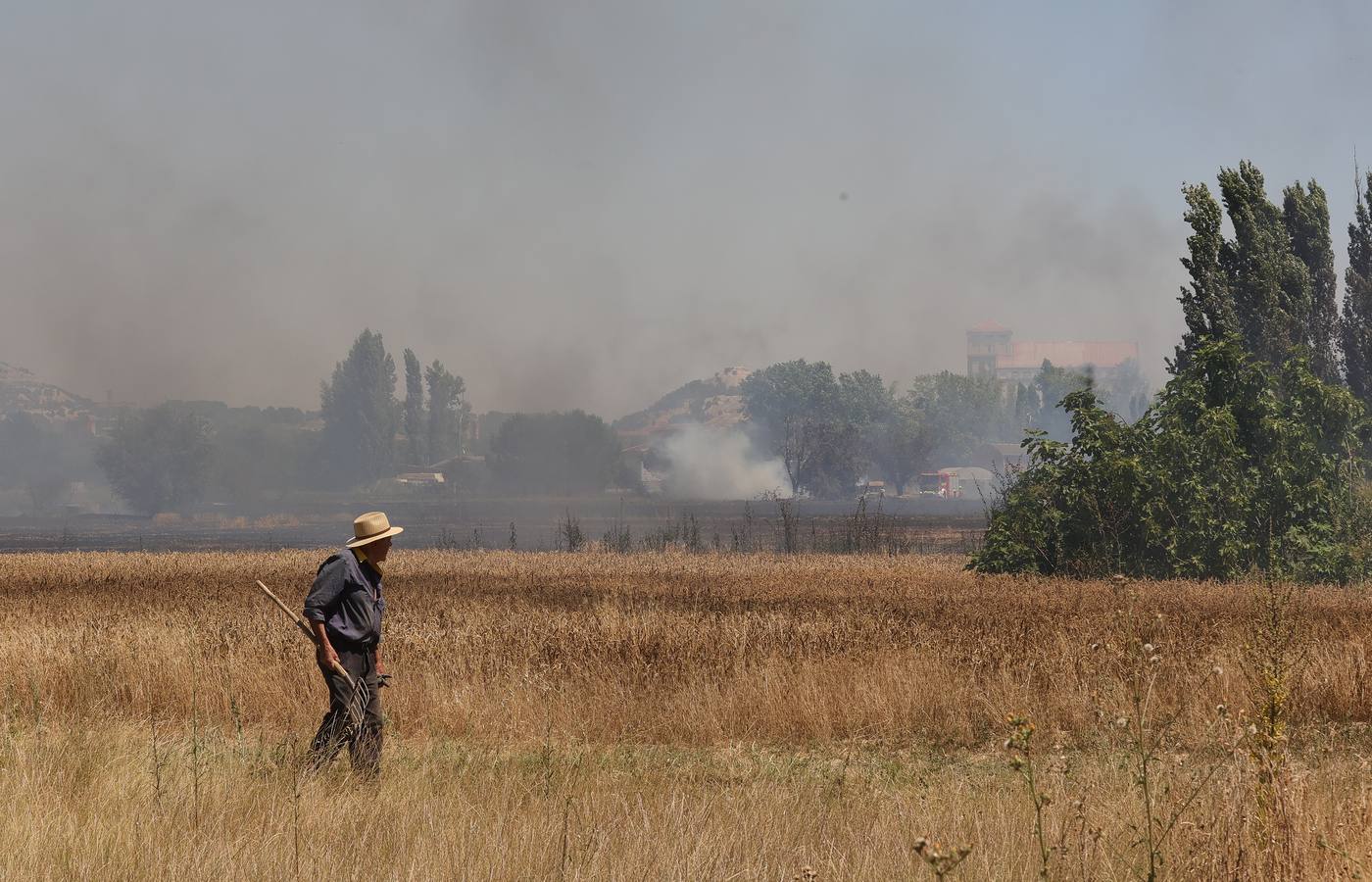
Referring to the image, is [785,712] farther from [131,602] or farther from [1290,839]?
[131,602]

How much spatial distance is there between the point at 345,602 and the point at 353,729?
2.95 ft

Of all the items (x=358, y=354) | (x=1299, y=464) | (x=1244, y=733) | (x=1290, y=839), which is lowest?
(x=1290, y=839)

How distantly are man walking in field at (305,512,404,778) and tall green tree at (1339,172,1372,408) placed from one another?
50120 millimetres

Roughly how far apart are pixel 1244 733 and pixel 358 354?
19769cm

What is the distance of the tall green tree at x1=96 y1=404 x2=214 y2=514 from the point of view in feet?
539

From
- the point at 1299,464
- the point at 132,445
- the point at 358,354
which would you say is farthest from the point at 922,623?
the point at 358,354

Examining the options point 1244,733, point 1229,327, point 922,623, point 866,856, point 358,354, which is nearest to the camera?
point 1244,733

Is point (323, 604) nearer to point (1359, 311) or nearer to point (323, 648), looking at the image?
point (323, 648)

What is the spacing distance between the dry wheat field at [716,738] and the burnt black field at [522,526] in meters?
32.4

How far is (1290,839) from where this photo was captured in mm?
5449

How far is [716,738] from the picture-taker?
12406mm

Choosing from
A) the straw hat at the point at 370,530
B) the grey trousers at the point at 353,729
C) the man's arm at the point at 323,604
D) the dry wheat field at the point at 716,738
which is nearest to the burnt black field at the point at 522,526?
the dry wheat field at the point at 716,738

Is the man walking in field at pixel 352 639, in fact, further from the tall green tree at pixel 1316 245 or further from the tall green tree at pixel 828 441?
the tall green tree at pixel 828 441

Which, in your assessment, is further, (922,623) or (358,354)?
(358,354)
